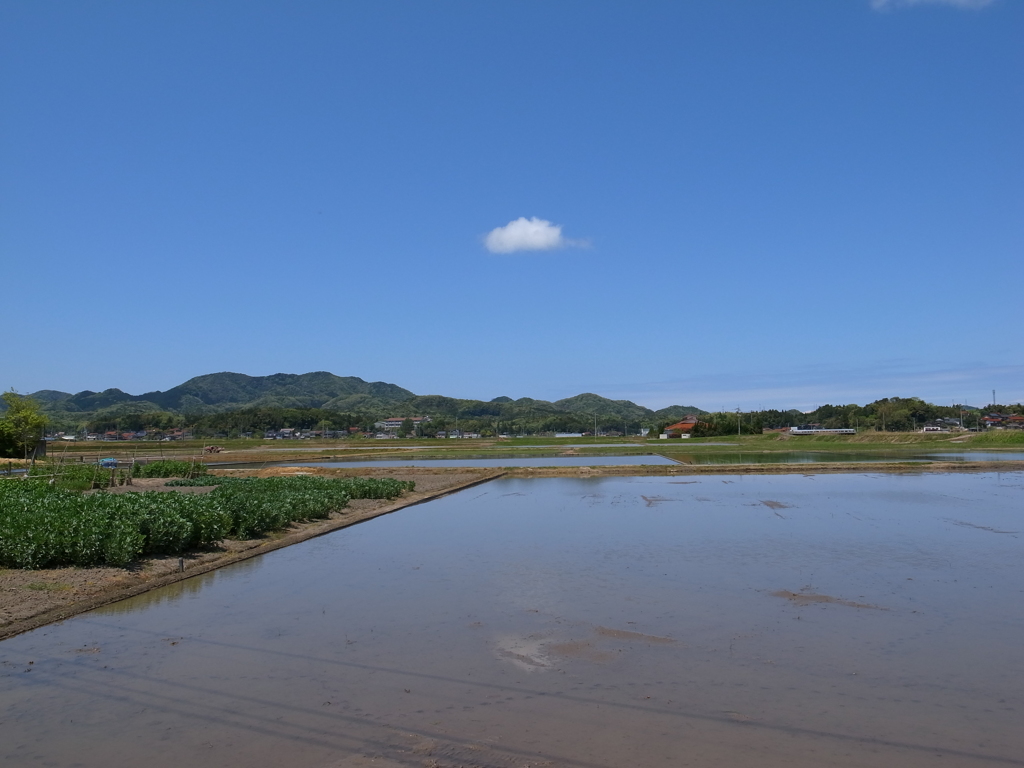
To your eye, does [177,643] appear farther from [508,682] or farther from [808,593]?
[808,593]

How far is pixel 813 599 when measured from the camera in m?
10.9

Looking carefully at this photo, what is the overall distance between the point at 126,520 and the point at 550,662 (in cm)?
951

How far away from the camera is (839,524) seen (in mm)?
18938

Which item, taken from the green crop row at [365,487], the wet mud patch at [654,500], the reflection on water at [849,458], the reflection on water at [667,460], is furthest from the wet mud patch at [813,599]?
the reflection on water at [849,458]

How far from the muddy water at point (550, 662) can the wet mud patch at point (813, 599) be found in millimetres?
63

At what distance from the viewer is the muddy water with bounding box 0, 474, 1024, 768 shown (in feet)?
19.7

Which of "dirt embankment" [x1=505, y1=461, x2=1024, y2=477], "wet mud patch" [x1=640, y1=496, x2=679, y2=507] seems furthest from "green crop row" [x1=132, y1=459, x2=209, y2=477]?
"wet mud patch" [x1=640, y1=496, x2=679, y2=507]

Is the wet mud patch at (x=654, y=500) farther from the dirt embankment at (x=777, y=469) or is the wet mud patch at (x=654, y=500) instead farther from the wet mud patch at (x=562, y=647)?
the wet mud patch at (x=562, y=647)

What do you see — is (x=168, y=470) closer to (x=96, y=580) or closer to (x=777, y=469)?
(x=96, y=580)

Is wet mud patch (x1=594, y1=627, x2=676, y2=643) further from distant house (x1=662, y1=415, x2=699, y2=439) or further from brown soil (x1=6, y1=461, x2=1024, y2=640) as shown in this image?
distant house (x1=662, y1=415, x2=699, y2=439)

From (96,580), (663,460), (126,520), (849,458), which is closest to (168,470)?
(126,520)

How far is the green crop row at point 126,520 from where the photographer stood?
41.7ft

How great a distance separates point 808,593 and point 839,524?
8427 millimetres

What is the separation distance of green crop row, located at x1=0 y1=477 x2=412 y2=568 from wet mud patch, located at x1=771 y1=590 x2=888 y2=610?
10.4 m
